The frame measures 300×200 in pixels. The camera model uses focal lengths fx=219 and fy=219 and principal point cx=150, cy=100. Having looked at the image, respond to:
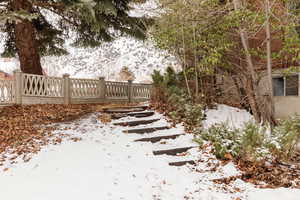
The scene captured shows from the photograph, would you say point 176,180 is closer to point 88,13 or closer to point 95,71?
point 88,13

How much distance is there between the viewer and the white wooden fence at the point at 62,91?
790cm

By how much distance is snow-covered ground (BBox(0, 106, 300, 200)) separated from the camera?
3422 millimetres

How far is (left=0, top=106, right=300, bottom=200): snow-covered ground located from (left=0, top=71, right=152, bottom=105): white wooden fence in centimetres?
420

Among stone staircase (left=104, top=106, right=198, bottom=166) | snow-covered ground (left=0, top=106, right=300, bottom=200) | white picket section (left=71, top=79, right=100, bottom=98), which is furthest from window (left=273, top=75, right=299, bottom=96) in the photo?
white picket section (left=71, top=79, right=100, bottom=98)

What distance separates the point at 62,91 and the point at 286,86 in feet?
30.2

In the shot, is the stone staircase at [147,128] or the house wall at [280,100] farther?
the house wall at [280,100]

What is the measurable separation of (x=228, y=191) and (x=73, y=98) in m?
8.04

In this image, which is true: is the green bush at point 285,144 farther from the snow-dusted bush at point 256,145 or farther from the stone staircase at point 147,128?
the stone staircase at point 147,128

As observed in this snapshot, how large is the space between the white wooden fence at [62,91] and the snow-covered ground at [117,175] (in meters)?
4.20

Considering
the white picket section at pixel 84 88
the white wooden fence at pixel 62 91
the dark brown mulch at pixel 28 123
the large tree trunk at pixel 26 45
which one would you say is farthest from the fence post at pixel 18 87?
the white picket section at pixel 84 88

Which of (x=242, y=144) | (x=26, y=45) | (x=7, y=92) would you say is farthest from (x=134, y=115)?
(x=26, y=45)

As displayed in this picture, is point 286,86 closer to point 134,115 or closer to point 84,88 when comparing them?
point 134,115

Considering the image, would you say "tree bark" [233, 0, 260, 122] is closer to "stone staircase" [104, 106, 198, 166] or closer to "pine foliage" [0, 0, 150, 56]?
"stone staircase" [104, 106, 198, 166]

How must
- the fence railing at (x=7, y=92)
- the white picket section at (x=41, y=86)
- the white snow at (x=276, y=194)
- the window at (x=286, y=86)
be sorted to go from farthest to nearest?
the window at (x=286, y=86)
the white picket section at (x=41, y=86)
the fence railing at (x=7, y=92)
the white snow at (x=276, y=194)
